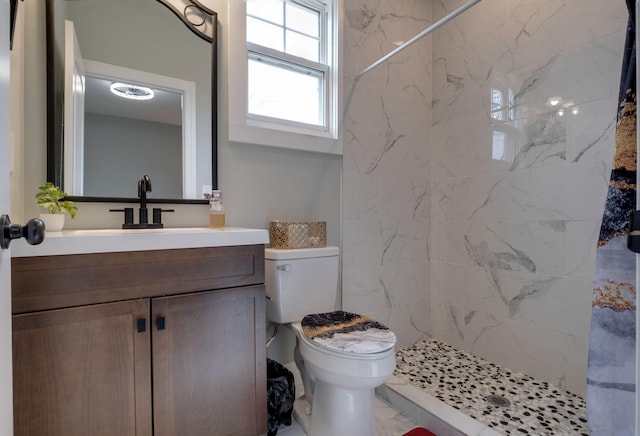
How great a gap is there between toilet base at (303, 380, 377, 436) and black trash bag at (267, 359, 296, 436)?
0.62 ft

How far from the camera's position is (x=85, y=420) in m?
0.99

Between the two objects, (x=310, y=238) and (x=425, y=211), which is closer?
(x=310, y=238)

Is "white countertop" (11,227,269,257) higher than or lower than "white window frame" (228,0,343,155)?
lower

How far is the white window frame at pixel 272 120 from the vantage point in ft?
5.58

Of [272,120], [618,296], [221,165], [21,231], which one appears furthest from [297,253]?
[618,296]

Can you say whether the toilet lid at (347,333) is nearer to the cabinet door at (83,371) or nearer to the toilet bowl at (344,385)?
the toilet bowl at (344,385)

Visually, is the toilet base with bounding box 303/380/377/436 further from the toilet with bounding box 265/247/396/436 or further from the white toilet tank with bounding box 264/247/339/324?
the white toilet tank with bounding box 264/247/339/324

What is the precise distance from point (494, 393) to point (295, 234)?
4.46 feet

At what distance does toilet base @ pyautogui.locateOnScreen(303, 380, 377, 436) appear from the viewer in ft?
4.48

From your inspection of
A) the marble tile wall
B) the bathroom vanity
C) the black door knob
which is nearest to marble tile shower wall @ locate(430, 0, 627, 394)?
the marble tile wall

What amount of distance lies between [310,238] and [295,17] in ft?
4.53

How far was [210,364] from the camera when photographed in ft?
3.87

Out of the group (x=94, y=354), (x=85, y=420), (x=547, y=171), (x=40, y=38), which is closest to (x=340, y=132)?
(x=547, y=171)

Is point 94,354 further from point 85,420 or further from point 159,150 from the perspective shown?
point 159,150
